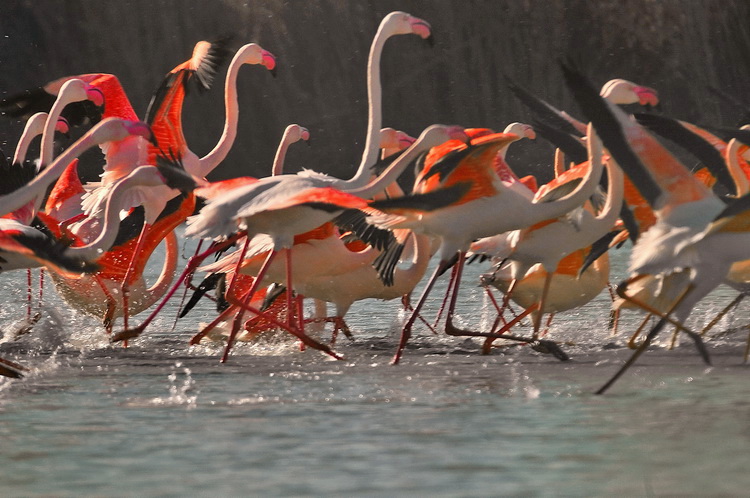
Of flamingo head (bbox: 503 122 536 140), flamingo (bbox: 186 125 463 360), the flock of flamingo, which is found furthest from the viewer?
flamingo head (bbox: 503 122 536 140)

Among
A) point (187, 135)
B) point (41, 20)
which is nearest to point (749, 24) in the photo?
point (187, 135)

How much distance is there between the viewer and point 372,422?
4.87 meters

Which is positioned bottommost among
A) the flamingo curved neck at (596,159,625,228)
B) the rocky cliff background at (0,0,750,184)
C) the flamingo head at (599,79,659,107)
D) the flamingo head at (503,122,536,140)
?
the flamingo curved neck at (596,159,625,228)

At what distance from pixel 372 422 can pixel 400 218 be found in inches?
75.7

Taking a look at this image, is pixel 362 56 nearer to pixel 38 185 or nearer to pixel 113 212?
pixel 113 212

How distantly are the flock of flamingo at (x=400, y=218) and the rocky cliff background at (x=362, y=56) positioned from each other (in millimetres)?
13485

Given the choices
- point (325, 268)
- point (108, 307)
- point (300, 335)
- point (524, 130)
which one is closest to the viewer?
point (300, 335)

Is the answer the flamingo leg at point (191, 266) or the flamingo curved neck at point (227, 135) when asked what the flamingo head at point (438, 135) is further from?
the flamingo curved neck at point (227, 135)

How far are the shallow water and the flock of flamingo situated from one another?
0.23m

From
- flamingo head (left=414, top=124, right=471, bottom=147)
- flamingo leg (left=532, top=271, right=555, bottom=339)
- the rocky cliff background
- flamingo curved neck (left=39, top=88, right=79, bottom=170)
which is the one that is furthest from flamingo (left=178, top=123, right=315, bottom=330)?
the rocky cliff background

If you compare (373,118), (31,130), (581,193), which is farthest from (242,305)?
(31,130)

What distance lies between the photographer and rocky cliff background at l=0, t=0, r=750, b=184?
21.6 m

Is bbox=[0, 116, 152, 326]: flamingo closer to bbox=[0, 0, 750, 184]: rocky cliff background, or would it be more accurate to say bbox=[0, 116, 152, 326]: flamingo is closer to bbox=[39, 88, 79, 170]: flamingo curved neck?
bbox=[39, 88, 79, 170]: flamingo curved neck

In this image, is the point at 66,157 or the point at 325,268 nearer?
the point at 66,157
